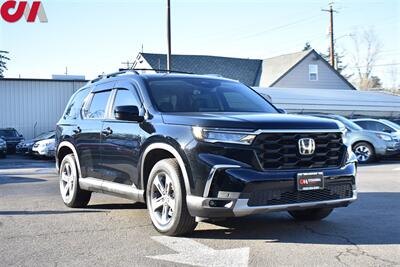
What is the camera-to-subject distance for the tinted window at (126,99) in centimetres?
668

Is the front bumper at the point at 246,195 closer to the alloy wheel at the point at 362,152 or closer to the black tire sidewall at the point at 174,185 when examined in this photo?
the black tire sidewall at the point at 174,185

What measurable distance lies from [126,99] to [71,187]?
1.99 meters

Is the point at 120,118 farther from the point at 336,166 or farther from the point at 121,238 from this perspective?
the point at 336,166

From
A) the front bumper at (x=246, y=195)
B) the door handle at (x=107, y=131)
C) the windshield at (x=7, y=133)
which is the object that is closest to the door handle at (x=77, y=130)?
the door handle at (x=107, y=131)

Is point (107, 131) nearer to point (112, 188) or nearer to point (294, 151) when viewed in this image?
point (112, 188)

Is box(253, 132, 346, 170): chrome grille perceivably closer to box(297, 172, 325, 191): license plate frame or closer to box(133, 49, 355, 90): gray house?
box(297, 172, 325, 191): license plate frame

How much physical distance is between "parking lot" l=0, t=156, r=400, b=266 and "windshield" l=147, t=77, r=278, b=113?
4.72 ft

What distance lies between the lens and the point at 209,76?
748 cm

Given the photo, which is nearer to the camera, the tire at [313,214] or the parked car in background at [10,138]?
the tire at [313,214]

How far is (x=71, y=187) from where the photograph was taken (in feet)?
26.6

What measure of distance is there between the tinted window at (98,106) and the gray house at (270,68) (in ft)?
97.4

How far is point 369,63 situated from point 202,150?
63.0 meters

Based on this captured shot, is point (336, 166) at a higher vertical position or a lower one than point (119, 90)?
lower

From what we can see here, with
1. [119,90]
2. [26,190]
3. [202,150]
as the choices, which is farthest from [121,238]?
[26,190]
